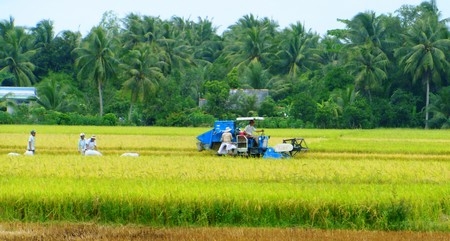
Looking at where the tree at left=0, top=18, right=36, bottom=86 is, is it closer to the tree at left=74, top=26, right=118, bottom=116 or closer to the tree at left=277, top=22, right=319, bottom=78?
the tree at left=74, top=26, right=118, bottom=116

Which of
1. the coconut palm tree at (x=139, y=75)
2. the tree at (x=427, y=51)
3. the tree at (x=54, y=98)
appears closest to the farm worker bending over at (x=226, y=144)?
the coconut palm tree at (x=139, y=75)

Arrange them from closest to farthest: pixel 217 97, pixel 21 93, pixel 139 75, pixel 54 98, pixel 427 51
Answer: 1. pixel 217 97
2. pixel 54 98
3. pixel 139 75
4. pixel 427 51
5. pixel 21 93

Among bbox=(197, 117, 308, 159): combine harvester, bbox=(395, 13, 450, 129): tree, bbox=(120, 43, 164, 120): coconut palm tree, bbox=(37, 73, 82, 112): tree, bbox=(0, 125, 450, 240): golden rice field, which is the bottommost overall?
bbox=(0, 125, 450, 240): golden rice field

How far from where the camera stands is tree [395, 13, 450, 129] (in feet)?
150

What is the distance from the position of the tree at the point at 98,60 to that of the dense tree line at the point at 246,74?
2.3 inches

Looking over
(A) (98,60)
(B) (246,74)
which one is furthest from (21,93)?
(B) (246,74)

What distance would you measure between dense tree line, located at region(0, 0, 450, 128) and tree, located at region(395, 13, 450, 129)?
0.22 ft

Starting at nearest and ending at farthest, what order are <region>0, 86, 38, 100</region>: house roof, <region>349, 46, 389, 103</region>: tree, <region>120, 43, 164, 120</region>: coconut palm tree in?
1. <region>120, 43, 164, 120</region>: coconut palm tree
2. <region>0, 86, 38, 100</region>: house roof
3. <region>349, 46, 389, 103</region>: tree

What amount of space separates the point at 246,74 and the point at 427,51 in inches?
417

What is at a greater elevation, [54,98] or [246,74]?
[246,74]

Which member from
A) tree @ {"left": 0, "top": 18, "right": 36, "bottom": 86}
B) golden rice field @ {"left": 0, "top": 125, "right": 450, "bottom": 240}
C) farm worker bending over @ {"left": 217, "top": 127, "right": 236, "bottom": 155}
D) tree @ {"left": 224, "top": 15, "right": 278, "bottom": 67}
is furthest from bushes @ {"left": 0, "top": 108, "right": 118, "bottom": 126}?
golden rice field @ {"left": 0, "top": 125, "right": 450, "bottom": 240}

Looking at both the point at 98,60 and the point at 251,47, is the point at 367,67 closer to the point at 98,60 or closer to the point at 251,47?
the point at 251,47

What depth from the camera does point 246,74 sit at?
49875 millimetres

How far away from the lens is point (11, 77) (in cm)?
5044
